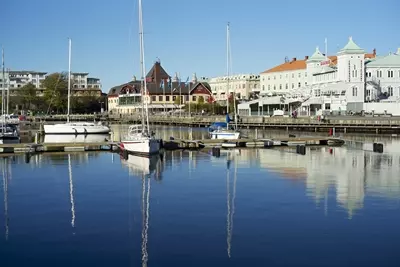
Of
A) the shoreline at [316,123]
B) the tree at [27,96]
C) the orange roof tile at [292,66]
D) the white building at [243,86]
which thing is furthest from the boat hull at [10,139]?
the tree at [27,96]

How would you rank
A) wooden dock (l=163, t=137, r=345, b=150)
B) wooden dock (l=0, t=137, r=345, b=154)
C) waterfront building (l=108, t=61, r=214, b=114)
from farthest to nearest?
waterfront building (l=108, t=61, r=214, b=114)
wooden dock (l=163, t=137, r=345, b=150)
wooden dock (l=0, t=137, r=345, b=154)

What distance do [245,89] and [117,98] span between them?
1597 inches

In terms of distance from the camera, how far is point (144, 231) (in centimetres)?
2058

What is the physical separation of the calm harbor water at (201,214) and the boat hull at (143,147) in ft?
12.7

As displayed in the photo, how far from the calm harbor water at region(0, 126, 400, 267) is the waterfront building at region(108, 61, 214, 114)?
363ft

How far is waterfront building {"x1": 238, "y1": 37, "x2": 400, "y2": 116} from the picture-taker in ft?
314

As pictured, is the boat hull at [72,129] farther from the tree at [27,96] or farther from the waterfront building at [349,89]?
the tree at [27,96]

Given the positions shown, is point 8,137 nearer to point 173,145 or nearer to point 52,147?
point 52,147

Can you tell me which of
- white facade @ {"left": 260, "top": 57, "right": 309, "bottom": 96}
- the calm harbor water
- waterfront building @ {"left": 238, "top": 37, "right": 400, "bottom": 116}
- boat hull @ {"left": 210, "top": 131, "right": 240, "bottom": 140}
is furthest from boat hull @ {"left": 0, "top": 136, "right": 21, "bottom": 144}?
white facade @ {"left": 260, "top": 57, "right": 309, "bottom": 96}

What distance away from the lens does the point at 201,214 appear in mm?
23312

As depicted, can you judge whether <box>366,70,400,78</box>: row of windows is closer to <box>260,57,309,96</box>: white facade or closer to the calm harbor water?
<box>260,57,309,96</box>: white facade

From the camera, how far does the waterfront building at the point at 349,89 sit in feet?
314

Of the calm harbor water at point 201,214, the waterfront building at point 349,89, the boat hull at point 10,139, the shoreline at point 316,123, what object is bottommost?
the calm harbor water at point 201,214

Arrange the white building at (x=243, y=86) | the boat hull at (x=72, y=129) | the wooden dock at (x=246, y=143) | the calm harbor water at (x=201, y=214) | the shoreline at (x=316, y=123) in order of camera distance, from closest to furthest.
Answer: the calm harbor water at (x=201, y=214) → the wooden dock at (x=246, y=143) → the shoreline at (x=316, y=123) → the boat hull at (x=72, y=129) → the white building at (x=243, y=86)
